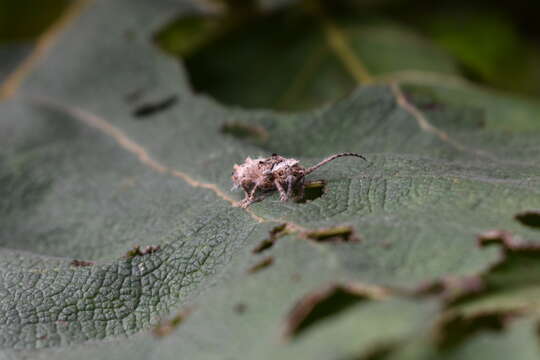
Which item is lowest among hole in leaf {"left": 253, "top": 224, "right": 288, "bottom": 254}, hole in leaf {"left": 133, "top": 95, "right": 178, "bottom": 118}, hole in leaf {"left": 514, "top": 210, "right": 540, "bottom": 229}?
hole in leaf {"left": 133, "top": 95, "right": 178, "bottom": 118}

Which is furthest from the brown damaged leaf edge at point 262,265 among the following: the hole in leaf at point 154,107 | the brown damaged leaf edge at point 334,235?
the hole in leaf at point 154,107

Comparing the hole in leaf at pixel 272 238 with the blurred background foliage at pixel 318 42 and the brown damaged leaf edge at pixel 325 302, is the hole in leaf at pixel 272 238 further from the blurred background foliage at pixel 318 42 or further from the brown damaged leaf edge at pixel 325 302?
the blurred background foliage at pixel 318 42

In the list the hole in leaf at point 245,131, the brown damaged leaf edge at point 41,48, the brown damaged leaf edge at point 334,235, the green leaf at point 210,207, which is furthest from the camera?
the brown damaged leaf edge at point 41,48

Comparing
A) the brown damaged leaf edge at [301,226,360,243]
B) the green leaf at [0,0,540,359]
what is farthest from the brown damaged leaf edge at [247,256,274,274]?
the brown damaged leaf edge at [301,226,360,243]

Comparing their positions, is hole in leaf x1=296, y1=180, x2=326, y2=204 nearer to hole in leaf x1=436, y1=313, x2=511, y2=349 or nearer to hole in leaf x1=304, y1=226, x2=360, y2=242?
hole in leaf x1=304, y1=226, x2=360, y2=242

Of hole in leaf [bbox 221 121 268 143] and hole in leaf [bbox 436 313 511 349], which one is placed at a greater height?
hole in leaf [bbox 436 313 511 349]

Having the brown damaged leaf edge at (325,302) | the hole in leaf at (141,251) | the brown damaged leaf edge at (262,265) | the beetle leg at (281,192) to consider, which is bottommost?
the hole in leaf at (141,251)

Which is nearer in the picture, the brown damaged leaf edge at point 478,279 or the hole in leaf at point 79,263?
the brown damaged leaf edge at point 478,279

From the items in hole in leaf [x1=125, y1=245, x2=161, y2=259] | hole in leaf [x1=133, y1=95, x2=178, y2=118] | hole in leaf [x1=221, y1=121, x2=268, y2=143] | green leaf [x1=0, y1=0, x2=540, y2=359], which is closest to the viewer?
green leaf [x1=0, y1=0, x2=540, y2=359]

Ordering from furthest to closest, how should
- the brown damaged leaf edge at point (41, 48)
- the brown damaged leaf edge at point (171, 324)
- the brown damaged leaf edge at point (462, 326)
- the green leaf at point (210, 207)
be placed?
the brown damaged leaf edge at point (41, 48)
the brown damaged leaf edge at point (171, 324)
the green leaf at point (210, 207)
the brown damaged leaf edge at point (462, 326)
